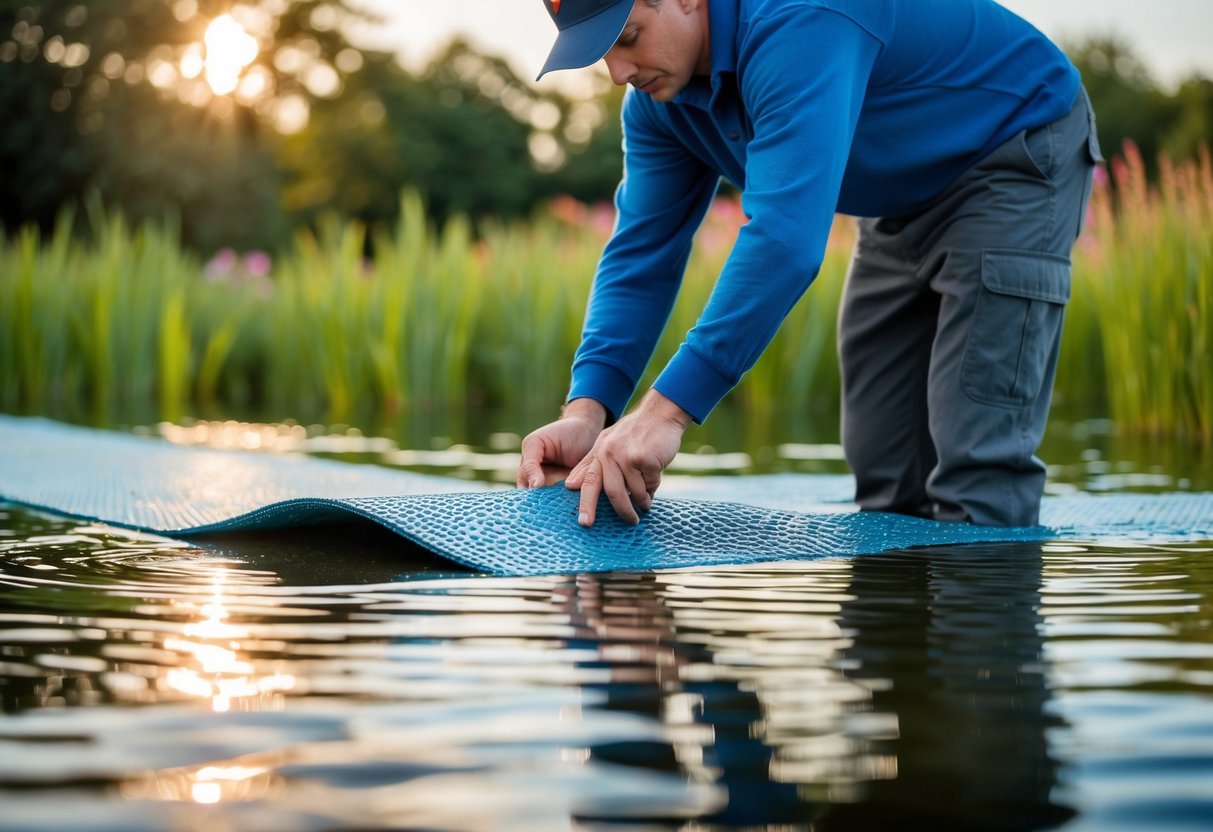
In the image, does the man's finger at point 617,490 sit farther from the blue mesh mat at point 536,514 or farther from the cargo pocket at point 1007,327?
the cargo pocket at point 1007,327

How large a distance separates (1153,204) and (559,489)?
416cm

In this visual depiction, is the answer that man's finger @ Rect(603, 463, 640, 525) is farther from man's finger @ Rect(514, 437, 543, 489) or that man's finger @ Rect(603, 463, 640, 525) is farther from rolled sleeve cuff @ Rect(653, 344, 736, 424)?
man's finger @ Rect(514, 437, 543, 489)

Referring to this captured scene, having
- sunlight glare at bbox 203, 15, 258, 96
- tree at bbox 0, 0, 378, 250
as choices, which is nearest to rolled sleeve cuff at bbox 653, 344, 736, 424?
tree at bbox 0, 0, 378, 250

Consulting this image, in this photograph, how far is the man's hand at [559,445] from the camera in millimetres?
2492

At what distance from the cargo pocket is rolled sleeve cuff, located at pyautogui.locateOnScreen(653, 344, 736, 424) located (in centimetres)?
70

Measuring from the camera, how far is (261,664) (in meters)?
1.44

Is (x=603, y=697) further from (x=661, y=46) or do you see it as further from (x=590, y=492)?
(x=661, y=46)

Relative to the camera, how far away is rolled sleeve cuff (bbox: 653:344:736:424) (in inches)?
83.8

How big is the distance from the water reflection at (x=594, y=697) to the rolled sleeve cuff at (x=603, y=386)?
607 millimetres

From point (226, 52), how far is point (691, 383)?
95.1ft

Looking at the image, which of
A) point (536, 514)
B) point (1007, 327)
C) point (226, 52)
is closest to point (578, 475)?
point (536, 514)

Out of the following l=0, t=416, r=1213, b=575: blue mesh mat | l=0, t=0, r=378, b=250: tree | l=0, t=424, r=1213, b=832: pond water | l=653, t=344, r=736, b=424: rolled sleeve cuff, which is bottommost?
l=0, t=424, r=1213, b=832: pond water

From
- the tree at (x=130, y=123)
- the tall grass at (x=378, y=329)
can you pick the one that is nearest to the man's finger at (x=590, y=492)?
the tall grass at (x=378, y=329)

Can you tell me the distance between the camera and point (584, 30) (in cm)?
222
